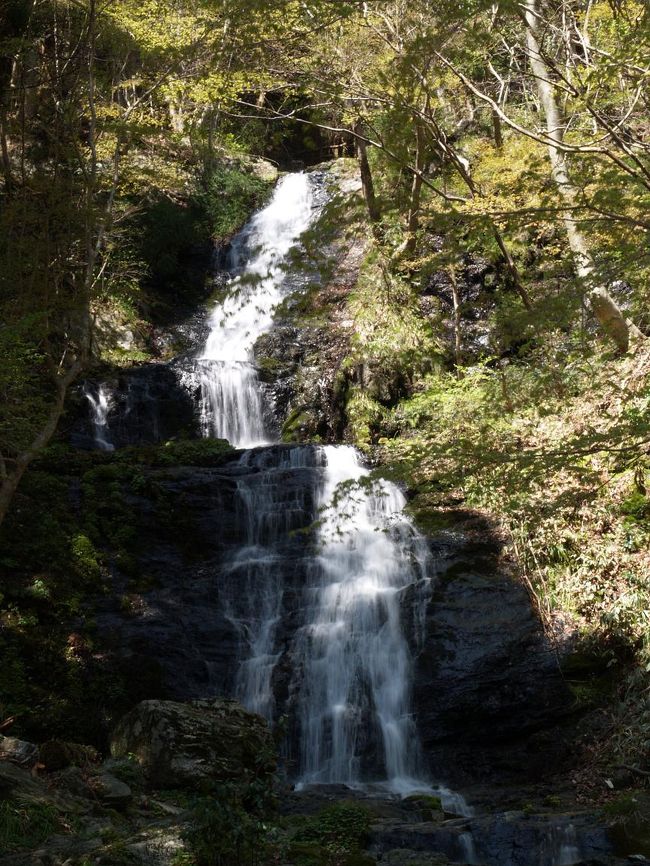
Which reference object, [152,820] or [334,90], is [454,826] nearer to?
[152,820]

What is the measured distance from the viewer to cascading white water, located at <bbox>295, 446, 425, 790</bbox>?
9.13 meters

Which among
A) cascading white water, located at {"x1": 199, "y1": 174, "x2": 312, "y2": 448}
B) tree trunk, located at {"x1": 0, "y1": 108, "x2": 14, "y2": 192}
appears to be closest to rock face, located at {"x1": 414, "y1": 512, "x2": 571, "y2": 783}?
cascading white water, located at {"x1": 199, "y1": 174, "x2": 312, "y2": 448}

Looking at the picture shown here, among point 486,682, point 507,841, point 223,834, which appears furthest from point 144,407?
point 223,834

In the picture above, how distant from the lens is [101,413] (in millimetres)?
15680

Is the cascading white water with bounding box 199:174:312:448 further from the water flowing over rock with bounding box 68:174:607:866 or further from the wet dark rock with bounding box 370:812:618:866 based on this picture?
the wet dark rock with bounding box 370:812:618:866

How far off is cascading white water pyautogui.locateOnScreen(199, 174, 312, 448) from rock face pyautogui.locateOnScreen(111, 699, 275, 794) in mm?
6549

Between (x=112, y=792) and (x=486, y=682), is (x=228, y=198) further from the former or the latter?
(x=112, y=792)

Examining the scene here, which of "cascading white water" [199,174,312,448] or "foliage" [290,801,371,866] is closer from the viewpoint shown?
"foliage" [290,801,371,866]

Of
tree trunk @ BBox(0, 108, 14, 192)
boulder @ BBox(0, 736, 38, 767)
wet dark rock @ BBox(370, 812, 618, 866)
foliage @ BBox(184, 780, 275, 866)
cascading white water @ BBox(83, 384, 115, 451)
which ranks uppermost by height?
tree trunk @ BBox(0, 108, 14, 192)

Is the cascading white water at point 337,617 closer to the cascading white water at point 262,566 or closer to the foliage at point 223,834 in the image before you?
the cascading white water at point 262,566

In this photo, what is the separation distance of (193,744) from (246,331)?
12840 mm

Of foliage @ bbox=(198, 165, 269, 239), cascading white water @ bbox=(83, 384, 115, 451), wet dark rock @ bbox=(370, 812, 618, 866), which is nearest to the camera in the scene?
wet dark rock @ bbox=(370, 812, 618, 866)

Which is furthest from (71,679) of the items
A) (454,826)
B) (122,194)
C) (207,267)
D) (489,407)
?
(207,267)

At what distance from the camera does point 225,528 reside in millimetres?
12188
